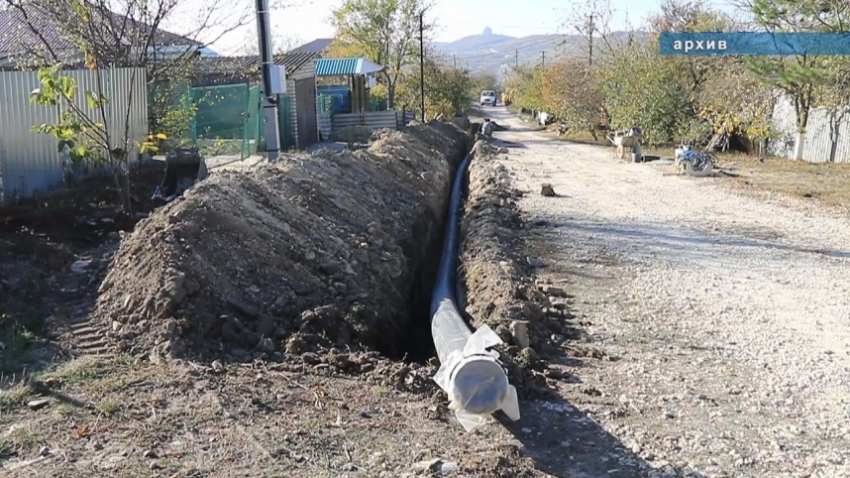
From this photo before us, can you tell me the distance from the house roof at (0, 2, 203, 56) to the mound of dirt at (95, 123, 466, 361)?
5383 mm

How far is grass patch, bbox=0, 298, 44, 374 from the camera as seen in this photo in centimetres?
520

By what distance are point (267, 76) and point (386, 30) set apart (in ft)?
113

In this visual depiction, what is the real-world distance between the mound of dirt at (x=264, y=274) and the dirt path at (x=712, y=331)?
1.84 m

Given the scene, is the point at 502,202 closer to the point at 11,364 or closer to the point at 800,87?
the point at 11,364

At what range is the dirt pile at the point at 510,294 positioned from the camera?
18.9 feet

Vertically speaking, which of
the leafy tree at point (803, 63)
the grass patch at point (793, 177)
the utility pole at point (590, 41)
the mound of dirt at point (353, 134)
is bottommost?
the grass patch at point (793, 177)

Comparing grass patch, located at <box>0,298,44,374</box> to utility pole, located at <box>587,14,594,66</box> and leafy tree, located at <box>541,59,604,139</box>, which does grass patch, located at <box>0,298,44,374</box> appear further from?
utility pole, located at <box>587,14,594,66</box>

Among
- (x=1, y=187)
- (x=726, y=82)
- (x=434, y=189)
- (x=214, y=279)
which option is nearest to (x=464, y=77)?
(x=726, y=82)

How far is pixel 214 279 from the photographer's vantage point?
20.2 feet

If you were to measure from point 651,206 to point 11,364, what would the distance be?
11.4 metres

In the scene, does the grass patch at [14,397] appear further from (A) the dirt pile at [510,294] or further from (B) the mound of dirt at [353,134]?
(B) the mound of dirt at [353,134]

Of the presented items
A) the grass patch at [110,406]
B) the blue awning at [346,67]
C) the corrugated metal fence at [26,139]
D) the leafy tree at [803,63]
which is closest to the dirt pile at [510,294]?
the grass patch at [110,406]

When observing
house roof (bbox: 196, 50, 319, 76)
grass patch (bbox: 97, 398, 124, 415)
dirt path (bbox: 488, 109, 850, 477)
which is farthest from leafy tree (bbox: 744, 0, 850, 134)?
grass patch (bbox: 97, 398, 124, 415)

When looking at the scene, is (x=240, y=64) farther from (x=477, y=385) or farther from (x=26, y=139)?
(x=477, y=385)
